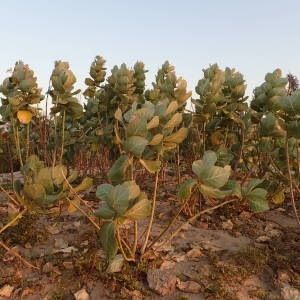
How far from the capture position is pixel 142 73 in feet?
15.1

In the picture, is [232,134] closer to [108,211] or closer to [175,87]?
[175,87]

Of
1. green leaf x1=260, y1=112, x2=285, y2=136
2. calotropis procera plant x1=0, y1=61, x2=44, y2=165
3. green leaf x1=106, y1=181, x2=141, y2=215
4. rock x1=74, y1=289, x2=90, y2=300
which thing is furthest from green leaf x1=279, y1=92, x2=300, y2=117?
calotropis procera plant x1=0, y1=61, x2=44, y2=165

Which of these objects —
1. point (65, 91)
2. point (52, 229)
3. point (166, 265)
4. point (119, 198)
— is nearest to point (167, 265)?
point (166, 265)

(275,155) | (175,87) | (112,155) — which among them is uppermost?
(175,87)

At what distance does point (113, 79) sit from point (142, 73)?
0.46 metres

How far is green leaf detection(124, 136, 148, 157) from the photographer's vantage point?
227 centimetres

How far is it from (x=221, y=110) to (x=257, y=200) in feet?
4.67

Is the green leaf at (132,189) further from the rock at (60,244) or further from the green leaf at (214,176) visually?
the rock at (60,244)

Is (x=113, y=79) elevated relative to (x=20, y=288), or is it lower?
elevated

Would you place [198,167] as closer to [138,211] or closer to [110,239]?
[138,211]

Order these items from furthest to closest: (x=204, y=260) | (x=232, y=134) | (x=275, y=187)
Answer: (x=232, y=134) → (x=275, y=187) → (x=204, y=260)

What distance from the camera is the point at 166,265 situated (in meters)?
2.88

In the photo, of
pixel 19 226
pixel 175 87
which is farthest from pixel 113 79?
pixel 19 226

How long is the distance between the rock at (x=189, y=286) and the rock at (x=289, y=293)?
1.83 ft
